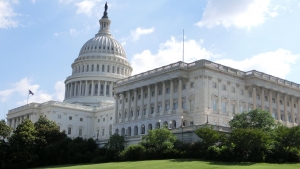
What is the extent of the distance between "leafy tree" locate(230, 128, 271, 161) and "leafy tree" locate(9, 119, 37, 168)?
143 feet

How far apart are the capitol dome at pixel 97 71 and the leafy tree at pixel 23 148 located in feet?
229

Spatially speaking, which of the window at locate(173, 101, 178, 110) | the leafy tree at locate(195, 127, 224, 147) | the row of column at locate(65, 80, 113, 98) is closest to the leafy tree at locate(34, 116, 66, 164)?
the window at locate(173, 101, 178, 110)

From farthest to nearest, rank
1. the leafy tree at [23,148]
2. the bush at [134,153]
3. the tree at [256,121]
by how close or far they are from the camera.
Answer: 1. the leafy tree at [23,148]
2. the tree at [256,121]
3. the bush at [134,153]

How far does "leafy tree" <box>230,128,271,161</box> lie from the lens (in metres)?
66.8

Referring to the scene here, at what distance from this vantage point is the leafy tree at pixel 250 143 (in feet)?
219

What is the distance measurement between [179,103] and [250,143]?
1443 inches

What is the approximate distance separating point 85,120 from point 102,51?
35149mm

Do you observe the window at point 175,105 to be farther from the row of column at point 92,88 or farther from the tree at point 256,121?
the row of column at point 92,88

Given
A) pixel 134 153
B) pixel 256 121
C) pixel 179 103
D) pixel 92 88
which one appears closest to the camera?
pixel 134 153

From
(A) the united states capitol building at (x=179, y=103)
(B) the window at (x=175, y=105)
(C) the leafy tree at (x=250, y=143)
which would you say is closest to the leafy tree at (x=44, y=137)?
(A) the united states capitol building at (x=179, y=103)

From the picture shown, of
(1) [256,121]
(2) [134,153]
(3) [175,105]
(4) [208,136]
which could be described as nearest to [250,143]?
(4) [208,136]

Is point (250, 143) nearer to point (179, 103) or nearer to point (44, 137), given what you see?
point (179, 103)

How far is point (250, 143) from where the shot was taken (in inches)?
2625

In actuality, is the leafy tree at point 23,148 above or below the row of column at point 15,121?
below
